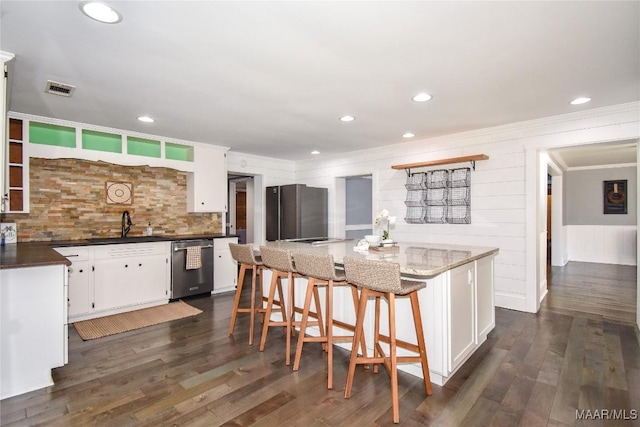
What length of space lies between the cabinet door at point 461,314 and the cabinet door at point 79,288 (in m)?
3.84

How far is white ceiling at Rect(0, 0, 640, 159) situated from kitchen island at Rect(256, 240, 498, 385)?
4.76 feet

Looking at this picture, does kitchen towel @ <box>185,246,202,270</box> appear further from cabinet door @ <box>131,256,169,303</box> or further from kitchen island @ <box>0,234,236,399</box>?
kitchen island @ <box>0,234,236,399</box>

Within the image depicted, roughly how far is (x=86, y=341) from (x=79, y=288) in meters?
0.82

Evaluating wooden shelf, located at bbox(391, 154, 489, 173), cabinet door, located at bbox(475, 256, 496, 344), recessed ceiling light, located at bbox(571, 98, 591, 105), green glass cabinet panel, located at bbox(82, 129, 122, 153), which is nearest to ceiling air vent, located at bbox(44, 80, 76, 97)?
green glass cabinet panel, located at bbox(82, 129, 122, 153)

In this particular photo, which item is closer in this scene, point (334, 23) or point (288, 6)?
point (288, 6)

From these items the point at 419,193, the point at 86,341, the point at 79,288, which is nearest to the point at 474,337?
the point at 419,193

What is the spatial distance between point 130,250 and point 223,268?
4.41ft

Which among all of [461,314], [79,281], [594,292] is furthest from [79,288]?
[594,292]

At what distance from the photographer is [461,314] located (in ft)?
8.22

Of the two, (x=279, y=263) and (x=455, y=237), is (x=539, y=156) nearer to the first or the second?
(x=455, y=237)

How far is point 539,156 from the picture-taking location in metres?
4.04

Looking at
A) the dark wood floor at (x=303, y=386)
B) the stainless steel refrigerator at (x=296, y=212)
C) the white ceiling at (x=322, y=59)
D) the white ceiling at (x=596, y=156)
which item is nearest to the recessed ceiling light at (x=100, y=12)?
the white ceiling at (x=322, y=59)

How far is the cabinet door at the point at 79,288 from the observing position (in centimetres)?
367

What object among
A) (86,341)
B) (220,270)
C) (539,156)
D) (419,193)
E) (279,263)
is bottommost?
(86,341)
